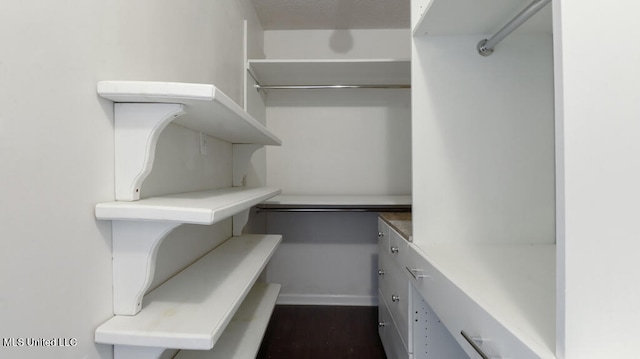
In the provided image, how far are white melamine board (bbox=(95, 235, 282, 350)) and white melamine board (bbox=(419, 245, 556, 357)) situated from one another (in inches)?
24.3

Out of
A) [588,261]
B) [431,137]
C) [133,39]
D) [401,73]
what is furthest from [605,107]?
[401,73]

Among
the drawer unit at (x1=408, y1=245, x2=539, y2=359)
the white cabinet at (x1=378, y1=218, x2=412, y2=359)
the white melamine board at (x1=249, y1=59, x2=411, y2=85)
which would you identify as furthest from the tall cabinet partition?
the white melamine board at (x1=249, y1=59, x2=411, y2=85)

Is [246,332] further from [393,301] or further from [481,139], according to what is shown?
[481,139]

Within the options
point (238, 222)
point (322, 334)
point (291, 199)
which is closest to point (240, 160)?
point (238, 222)

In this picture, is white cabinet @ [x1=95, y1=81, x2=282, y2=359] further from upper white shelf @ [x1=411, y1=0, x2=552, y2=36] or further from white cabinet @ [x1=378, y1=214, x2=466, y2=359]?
upper white shelf @ [x1=411, y1=0, x2=552, y2=36]

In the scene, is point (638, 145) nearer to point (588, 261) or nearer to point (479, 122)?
point (588, 261)

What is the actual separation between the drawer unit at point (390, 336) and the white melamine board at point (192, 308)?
0.71 m

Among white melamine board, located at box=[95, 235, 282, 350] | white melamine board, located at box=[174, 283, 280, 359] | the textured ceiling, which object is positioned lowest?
white melamine board, located at box=[174, 283, 280, 359]

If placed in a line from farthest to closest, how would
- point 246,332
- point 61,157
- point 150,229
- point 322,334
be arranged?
1. point 322,334
2. point 246,332
3. point 150,229
4. point 61,157

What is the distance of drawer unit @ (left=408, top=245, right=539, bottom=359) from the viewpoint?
1.89 feet

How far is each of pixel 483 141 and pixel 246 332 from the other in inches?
48.0

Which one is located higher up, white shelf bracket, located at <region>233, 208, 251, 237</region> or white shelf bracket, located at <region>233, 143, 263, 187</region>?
white shelf bracket, located at <region>233, 143, 263, 187</region>

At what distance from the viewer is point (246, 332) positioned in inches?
49.3

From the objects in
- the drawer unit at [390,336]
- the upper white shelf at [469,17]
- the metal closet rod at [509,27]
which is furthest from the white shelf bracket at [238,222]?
the metal closet rod at [509,27]
